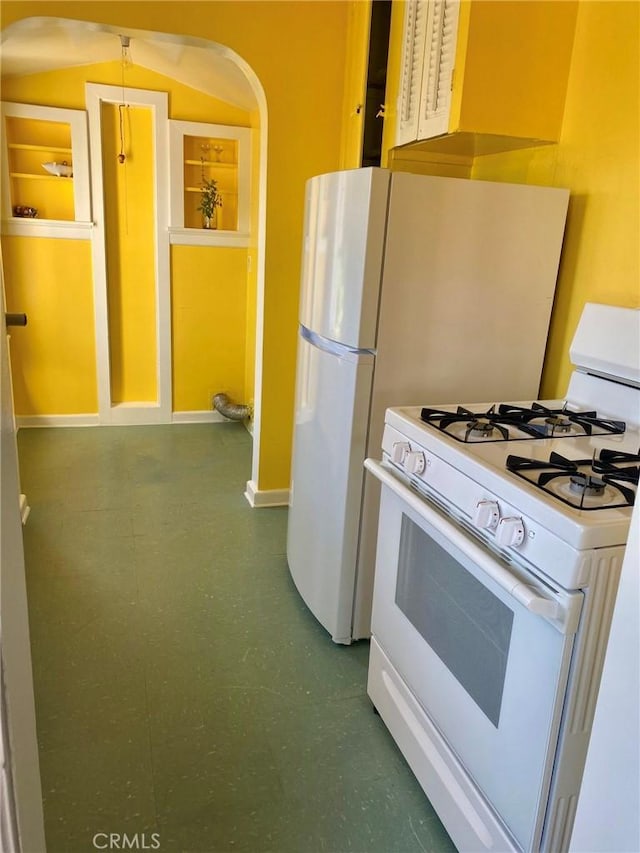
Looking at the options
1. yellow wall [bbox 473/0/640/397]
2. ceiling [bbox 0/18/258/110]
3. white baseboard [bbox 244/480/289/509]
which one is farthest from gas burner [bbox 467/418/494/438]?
ceiling [bbox 0/18/258/110]

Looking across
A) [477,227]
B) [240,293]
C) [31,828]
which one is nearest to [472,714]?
[31,828]

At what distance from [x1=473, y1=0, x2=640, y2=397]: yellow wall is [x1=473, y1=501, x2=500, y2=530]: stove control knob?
3.01 feet

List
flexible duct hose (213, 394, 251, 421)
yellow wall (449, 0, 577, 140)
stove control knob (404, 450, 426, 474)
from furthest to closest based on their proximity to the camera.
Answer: flexible duct hose (213, 394, 251, 421), yellow wall (449, 0, 577, 140), stove control knob (404, 450, 426, 474)

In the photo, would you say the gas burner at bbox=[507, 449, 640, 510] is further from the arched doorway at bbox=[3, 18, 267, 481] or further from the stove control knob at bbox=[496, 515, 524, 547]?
the arched doorway at bbox=[3, 18, 267, 481]

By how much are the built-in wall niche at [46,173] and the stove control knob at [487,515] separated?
3.67 meters

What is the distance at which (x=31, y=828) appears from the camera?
2.61ft

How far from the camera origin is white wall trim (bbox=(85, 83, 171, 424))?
3.94 metres

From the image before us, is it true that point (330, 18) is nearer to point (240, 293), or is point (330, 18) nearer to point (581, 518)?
point (240, 293)

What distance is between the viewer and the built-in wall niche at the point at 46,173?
12.8 feet

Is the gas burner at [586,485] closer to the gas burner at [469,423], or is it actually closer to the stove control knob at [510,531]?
the stove control knob at [510,531]

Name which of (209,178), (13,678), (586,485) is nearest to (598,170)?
(586,485)

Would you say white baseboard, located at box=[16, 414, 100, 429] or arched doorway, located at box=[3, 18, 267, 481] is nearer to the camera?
arched doorway, located at box=[3, 18, 267, 481]

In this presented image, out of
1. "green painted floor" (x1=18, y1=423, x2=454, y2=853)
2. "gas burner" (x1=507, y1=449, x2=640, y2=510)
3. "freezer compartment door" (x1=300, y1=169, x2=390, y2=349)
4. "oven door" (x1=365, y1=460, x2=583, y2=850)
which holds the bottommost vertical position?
"green painted floor" (x1=18, y1=423, x2=454, y2=853)

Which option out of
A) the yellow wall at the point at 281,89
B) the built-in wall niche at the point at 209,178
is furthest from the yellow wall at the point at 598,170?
the built-in wall niche at the point at 209,178
